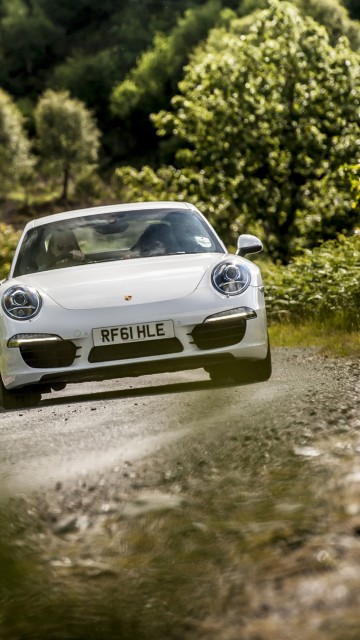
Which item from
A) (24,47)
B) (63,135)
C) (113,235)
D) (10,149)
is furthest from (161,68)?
(113,235)

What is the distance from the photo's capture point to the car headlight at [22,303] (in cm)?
562

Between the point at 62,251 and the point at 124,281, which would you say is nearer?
the point at 124,281

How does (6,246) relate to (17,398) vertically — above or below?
below

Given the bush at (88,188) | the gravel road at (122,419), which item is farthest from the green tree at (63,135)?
the gravel road at (122,419)

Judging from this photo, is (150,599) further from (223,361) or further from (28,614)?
(223,361)

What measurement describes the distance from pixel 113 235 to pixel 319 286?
6391mm

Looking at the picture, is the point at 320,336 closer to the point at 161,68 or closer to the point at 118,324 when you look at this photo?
the point at 118,324

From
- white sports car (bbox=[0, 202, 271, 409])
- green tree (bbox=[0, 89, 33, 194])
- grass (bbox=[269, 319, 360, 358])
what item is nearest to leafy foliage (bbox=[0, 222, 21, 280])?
grass (bbox=[269, 319, 360, 358])

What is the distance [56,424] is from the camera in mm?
5328

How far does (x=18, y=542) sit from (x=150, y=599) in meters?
0.87

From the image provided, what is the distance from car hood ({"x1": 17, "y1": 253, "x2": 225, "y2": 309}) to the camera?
5559 mm

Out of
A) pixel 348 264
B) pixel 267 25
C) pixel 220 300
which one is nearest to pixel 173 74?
pixel 267 25

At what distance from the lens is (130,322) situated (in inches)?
216

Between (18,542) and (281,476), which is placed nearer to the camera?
(18,542)
